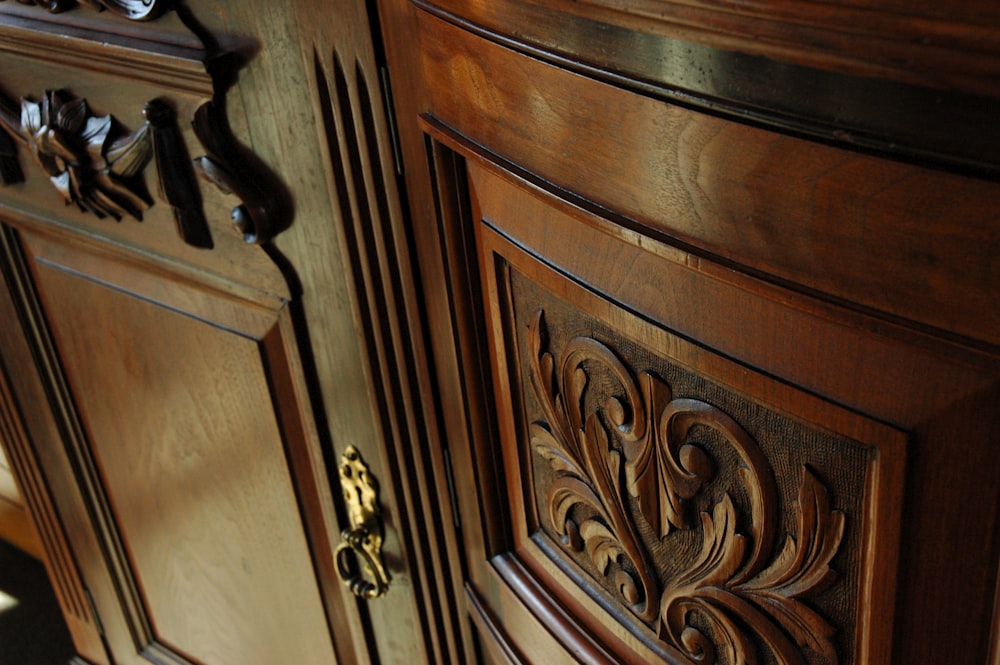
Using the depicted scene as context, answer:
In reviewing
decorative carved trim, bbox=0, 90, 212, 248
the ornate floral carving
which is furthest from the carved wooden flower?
the ornate floral carving

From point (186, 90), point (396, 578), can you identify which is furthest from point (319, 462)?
point (186, 90)

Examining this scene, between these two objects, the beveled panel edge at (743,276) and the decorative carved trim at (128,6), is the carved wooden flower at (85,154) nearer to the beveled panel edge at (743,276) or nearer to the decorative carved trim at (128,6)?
the decorative carved trim at (128,6)

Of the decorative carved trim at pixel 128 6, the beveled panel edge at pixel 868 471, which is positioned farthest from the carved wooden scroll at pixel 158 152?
the beveled panel edge at pixel 868 471

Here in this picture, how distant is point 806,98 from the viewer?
28cm

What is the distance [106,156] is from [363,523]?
296mm

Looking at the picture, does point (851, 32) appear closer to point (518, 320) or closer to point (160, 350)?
point (518, 320)

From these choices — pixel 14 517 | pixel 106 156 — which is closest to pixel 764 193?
pixel 106 156

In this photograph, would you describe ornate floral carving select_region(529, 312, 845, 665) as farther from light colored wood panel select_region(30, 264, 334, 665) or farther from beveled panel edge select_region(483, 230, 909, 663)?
light colored wood panel select_region(30, 264, 334, 665)

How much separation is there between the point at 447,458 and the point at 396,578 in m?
0.14

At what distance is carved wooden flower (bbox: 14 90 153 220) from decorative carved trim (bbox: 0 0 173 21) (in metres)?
0.06

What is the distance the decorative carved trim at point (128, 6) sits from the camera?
0.57 metres

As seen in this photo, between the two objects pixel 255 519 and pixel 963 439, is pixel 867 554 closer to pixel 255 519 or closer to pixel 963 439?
pixel 963 439

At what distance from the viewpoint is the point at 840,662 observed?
1.27 feet

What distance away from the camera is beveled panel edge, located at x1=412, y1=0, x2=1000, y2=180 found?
0.25 metres
